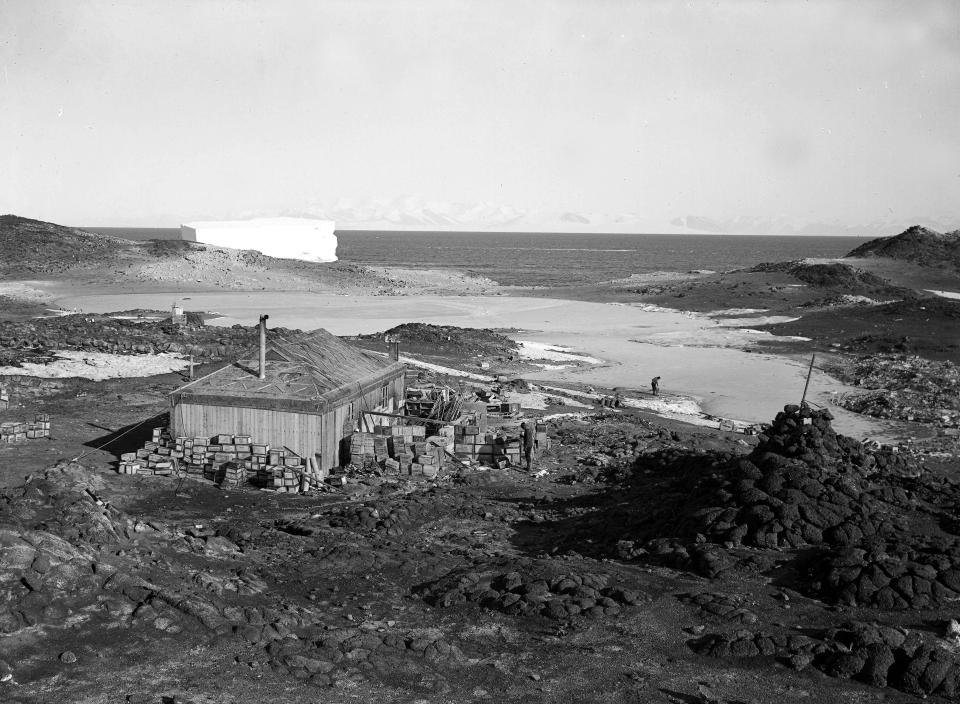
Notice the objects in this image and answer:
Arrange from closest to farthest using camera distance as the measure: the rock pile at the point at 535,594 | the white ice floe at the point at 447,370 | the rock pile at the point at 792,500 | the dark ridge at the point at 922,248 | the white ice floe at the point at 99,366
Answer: the rock pile at the point at 535,594 < the rock pile at the point at 792,500 < the white ice floe at the point at 99,366 < the white ice floe at the point at 447,370 < the dark ridge at the point at 922,248

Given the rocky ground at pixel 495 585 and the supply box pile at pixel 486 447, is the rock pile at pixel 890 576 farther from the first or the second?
the supply box pile at pixel 486 447

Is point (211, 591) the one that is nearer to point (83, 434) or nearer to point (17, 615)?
point (17, 615)

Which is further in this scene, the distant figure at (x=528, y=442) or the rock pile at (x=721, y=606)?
the distant figure at (x=528, y=442)

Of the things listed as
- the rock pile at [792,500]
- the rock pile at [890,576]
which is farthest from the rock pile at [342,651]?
the rock pile at [792,500]

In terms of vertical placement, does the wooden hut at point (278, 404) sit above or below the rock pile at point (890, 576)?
above

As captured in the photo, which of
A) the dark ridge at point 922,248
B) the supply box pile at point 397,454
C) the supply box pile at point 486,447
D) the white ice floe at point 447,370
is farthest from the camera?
the dark ridge at point 922,248

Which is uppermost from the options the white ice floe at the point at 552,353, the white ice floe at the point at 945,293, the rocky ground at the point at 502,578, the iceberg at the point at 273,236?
the iceberg at the point at 273,236

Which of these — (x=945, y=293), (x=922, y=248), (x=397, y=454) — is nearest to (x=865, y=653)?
(x=397, y=454)

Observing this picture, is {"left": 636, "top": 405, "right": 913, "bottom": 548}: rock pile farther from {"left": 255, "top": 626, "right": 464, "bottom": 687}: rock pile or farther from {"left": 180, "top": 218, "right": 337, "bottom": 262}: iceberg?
{"left": 180, "top": 218, "right": 337, "bottom": 262}: iceberg
